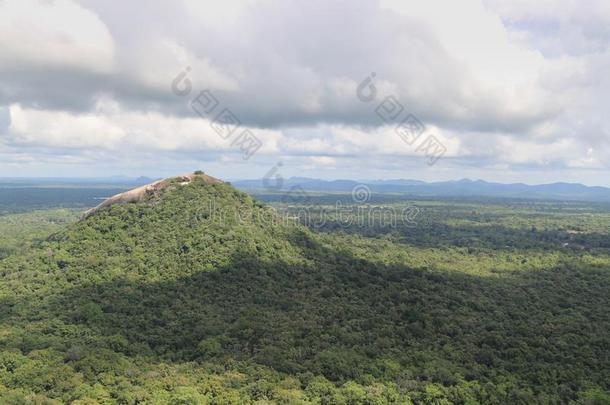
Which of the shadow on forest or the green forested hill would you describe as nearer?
the green forested hill

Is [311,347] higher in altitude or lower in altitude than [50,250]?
lower

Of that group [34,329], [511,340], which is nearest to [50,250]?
[34,329]

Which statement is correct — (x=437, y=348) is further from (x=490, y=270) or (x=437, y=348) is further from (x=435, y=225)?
(x=435, y=225)

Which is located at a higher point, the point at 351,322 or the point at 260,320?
the point at 260,320

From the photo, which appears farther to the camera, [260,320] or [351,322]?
[351,322]

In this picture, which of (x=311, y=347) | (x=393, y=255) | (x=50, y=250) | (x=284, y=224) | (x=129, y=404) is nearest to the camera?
(x=129, y=404)
